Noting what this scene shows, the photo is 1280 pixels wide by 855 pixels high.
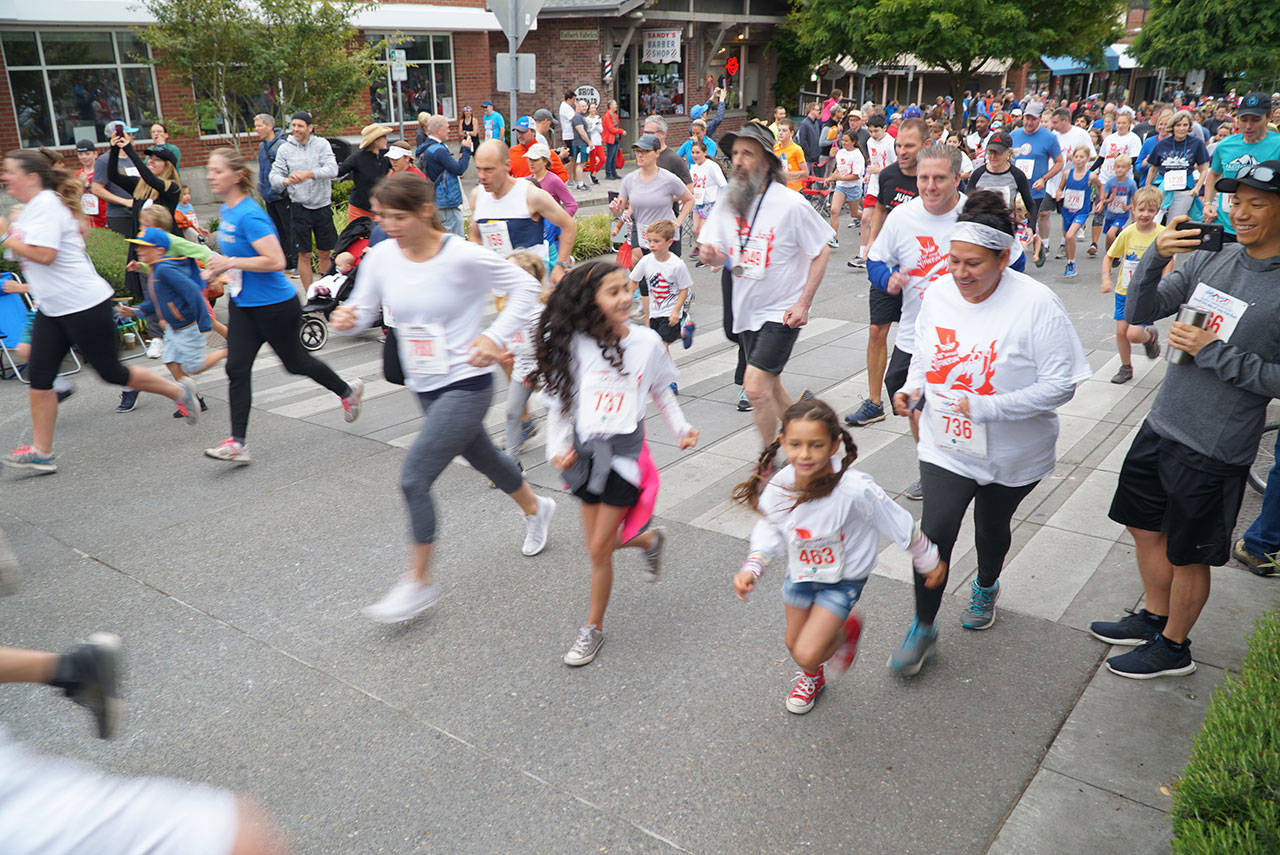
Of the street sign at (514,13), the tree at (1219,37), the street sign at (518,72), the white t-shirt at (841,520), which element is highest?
the tree at (1219,37)

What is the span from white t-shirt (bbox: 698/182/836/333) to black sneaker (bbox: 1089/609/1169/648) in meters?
2.35

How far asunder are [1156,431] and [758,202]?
2585mm

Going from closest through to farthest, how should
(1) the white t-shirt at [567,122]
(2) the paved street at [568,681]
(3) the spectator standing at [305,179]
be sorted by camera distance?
(2) the paved street at [568,681] → (3) the spectator standing at [305,179] → (1) the white t-shirt at [567,122]

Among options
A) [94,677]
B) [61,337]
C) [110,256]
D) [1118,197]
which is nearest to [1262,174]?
[94,677]

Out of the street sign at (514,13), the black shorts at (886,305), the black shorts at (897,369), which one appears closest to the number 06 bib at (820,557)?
the black shorts at (897,369)

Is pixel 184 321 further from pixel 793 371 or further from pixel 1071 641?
pixel 1071 641

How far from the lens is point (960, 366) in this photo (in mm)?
3580

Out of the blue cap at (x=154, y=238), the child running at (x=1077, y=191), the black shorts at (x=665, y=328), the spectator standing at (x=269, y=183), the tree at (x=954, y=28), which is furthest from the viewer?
the tree at (x=954, y=28)

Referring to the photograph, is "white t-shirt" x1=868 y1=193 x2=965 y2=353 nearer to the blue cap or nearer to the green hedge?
the green hedge

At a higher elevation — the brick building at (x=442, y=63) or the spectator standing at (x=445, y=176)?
the brick building at (x=442, y=63)

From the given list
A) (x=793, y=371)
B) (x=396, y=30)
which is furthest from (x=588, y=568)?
(x=396, y=30)

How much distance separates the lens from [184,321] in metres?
7.16

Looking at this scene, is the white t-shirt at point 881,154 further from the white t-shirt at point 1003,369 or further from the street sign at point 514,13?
the white t-shirt at point 1003,369

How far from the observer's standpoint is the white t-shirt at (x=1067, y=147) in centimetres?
1213
